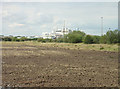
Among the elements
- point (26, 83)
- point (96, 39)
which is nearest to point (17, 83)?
point (26, 83)

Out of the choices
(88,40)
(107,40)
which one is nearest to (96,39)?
(88,40)

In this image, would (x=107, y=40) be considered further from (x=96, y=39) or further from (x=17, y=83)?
(x=17, y=83)

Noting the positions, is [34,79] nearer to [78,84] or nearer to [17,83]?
[17,83]

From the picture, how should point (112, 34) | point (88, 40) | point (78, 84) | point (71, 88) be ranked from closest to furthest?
point (71, 88) < point (78, 84) < point (112, 34) < point (88, 40)

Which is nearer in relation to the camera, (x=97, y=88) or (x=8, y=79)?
(x=97, y=88)

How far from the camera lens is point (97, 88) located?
6031mm

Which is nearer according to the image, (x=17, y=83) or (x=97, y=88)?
(x=97, y=88)

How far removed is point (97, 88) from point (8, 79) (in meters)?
3.16

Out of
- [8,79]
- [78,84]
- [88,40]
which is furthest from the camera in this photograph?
[88,40]

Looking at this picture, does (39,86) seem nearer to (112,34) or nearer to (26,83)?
(26,83)

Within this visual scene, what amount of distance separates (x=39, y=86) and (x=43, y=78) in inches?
46.9

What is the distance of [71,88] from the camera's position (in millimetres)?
5988

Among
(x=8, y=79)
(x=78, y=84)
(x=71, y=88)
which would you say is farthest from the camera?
(x=8, y=79)

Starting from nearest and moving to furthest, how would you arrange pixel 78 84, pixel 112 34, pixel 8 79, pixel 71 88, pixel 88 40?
pixel 71 88 → pixel 78 84 → pixel 8 79 → pixel 112 34 → pixel 88 40
